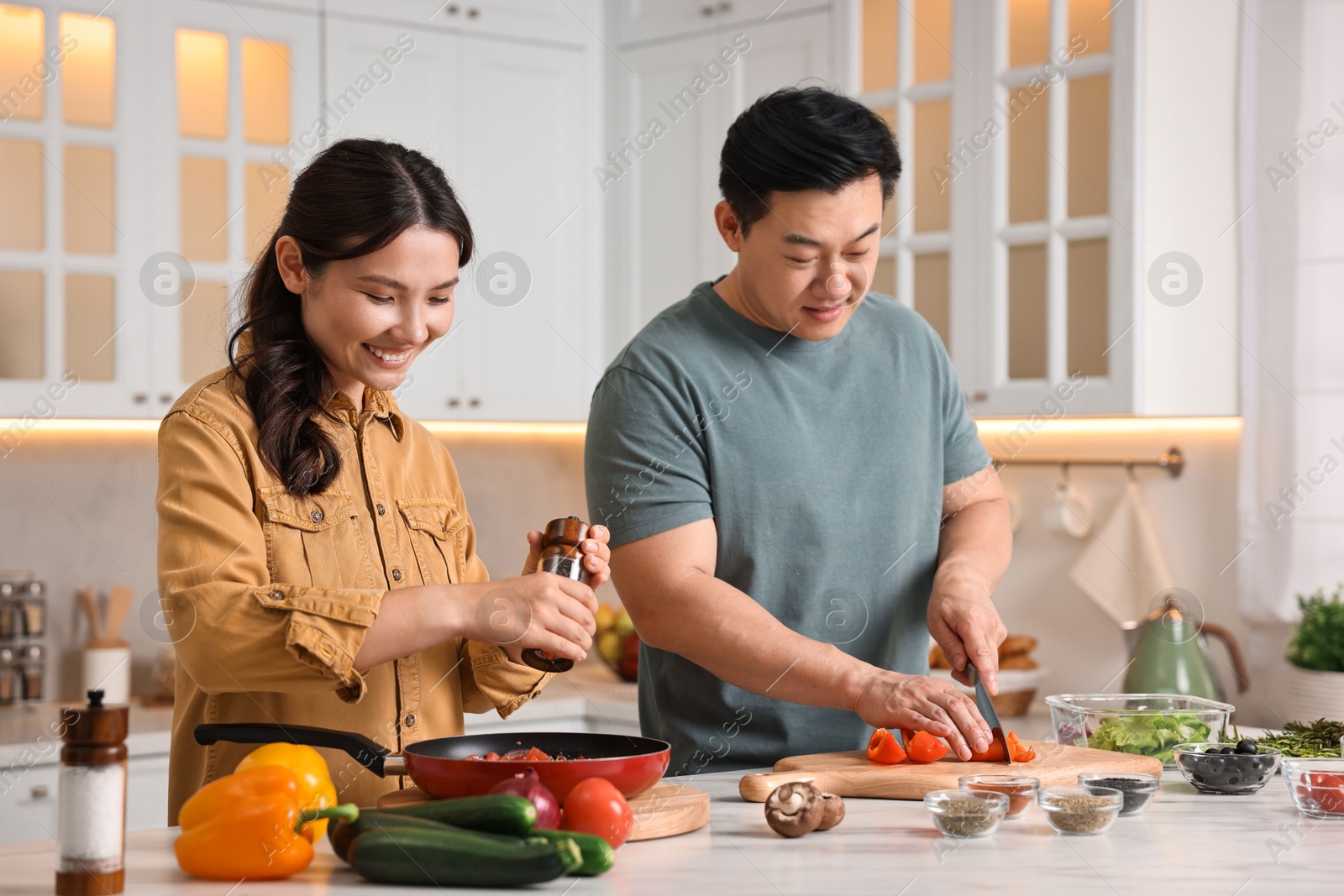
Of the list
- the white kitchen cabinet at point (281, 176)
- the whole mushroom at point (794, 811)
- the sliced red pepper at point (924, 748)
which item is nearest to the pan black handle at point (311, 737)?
the whole mushroom at point (794, 811)

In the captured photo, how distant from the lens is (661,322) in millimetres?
1808

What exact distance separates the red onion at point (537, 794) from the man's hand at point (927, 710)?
0.48 metres

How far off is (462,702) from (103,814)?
0.57m

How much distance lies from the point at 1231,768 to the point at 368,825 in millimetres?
905

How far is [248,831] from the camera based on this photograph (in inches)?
43.3

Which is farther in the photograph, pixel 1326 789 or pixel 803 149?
pixel 803 149

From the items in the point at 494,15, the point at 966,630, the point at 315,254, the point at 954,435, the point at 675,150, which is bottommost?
the point at 966,630

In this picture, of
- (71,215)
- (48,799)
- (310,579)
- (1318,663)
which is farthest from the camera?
(71,215)

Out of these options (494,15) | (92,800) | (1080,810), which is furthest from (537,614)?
(494,15)

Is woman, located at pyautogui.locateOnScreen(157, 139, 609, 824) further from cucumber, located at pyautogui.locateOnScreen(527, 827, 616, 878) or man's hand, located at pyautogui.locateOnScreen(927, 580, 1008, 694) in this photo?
man's hand, located at pyautogui.locateOnScreen(927, 580, 1008, 694)

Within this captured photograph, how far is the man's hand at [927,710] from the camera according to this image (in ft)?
4.85

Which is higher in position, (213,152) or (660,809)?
(213,152)

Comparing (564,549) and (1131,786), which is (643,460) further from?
(1131,786)

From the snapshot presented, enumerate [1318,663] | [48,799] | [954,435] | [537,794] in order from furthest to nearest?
[48,799], [1318,663], [954,435], [537,794]
